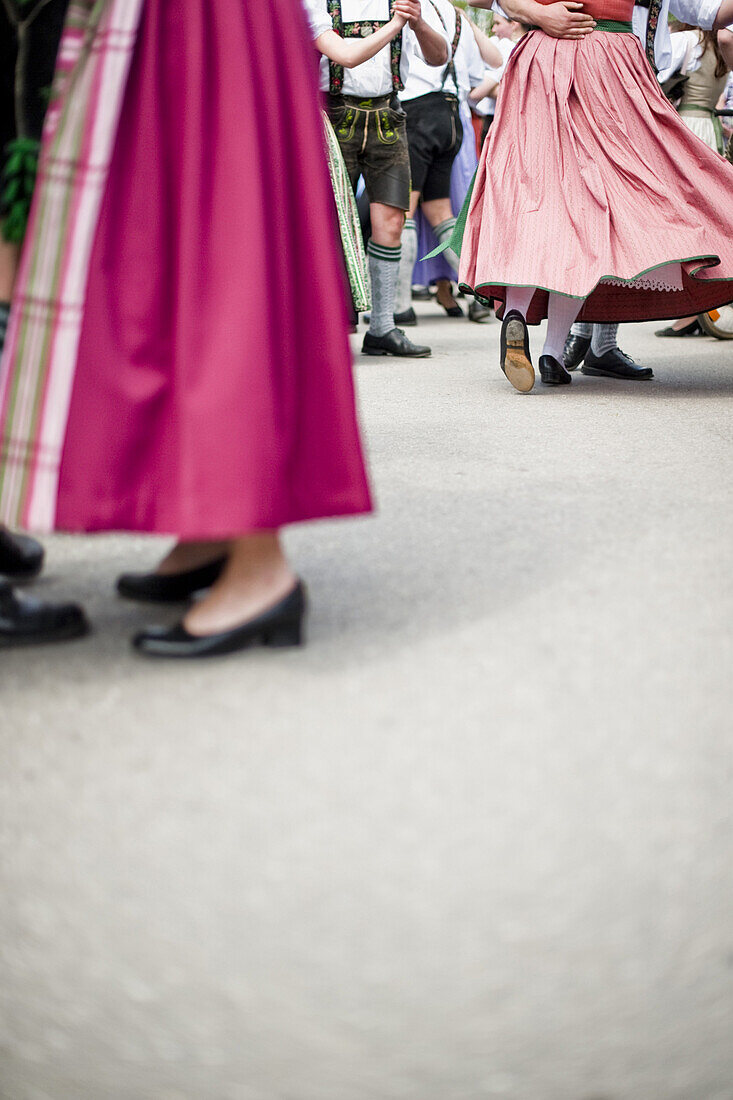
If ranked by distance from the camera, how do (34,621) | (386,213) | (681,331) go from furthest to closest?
(681,331), (386,213), (34,621)

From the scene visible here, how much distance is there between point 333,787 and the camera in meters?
0.95

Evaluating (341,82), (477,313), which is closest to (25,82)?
(341,82)

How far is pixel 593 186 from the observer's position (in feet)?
10.4

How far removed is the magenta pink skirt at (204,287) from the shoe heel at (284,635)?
5.0 inches

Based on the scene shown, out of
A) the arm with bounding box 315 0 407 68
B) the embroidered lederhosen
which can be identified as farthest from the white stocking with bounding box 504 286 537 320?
the embroidered lederhosen

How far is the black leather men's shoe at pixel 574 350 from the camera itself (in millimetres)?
3895

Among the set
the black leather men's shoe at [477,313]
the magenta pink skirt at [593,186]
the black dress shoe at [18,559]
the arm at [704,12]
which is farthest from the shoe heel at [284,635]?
the black leather men's shoe at [477,313]

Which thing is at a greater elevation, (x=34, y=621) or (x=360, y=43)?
(x=360, y=43)

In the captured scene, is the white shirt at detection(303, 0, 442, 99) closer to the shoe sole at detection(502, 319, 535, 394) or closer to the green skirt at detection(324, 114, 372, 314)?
the green skirt at detection(324, 114, 372, 314)

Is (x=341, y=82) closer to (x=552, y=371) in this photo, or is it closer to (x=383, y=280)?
(x=383, y=280)

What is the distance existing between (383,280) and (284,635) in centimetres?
346

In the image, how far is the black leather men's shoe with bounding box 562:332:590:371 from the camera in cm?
389

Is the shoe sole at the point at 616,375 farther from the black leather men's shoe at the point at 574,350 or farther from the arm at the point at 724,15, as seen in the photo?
the arm at the point at 724,15

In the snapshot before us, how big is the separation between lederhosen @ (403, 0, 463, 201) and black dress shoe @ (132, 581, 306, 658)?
4.67m
